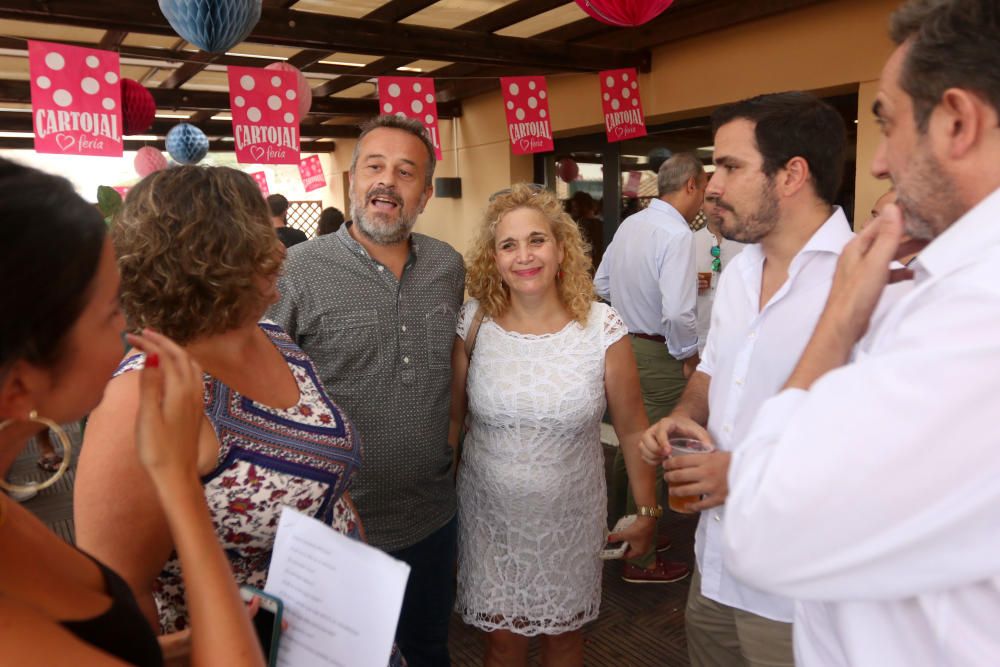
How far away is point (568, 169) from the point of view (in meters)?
6.68

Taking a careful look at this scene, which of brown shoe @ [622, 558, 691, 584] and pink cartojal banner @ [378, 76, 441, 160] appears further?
pink cartojal banner @ [378, 76, 441, 160]

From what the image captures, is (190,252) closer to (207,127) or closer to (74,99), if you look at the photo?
(74,99)

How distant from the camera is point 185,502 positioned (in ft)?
2.50

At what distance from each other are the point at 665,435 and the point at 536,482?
528 mm

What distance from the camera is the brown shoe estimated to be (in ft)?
10.0

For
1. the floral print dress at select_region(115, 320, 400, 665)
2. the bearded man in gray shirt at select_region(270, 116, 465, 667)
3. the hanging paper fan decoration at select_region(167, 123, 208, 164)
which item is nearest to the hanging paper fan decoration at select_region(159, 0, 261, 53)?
the bearded man in gray shirt at select_region(270, 116, 465, 667)

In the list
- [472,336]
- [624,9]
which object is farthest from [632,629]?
[624,9]

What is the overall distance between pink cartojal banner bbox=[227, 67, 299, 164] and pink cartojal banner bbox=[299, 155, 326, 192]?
5992 millimetres

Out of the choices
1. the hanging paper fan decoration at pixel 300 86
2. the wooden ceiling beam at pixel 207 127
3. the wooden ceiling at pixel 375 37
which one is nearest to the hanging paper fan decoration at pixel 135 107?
the wooden ceiling at pixel 375 37

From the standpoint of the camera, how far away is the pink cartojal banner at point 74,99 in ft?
12.4

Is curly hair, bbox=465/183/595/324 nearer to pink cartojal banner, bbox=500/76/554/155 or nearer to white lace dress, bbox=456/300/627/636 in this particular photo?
white lace dress, bbox=456/300/627/636

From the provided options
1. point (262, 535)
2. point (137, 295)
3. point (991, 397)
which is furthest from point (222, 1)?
point (991, 397)

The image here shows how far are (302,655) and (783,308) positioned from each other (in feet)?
3.86

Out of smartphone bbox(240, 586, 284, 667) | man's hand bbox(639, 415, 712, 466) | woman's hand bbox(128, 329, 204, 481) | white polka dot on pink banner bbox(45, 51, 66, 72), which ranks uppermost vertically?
white polka dot on pink banner bbox(45, 51, 66, 72)
